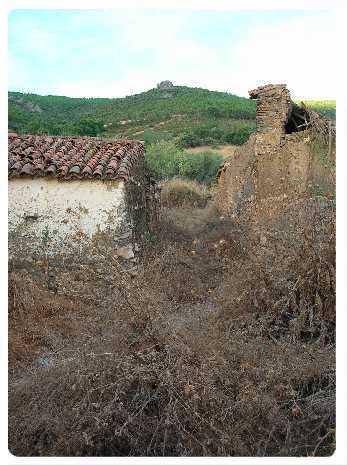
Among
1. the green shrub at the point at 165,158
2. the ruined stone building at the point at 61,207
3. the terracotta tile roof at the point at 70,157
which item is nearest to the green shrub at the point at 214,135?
the green shrub at the point at 165,158

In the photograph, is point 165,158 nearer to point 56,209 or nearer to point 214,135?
point 214,135

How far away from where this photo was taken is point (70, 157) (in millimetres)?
9414

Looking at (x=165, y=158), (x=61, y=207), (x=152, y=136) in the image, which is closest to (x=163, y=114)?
(x=152, y=136)

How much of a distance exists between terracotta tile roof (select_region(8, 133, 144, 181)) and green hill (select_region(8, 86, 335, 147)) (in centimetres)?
1055

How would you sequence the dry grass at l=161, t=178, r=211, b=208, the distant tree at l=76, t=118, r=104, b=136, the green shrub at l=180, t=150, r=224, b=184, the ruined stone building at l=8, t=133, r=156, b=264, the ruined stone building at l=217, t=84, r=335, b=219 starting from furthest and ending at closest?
the green shrub at l=180, t=150, r=224, b=184 → the distant tree at l=76, t=118, r=104, b=136 → the dry grass at l=161, t=178, r=211, b=208 → the ruined stone building at l=217, t=84, r=335, b=219 → the ruined stone building at l=8, t=133, r=156, b=264

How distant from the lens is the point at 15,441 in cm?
400

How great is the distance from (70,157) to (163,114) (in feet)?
59.5

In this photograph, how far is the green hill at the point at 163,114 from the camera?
73.6 feet

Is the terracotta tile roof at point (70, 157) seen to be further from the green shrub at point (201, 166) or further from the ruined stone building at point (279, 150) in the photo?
the green shrub at point (201, 166)

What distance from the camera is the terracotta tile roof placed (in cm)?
881

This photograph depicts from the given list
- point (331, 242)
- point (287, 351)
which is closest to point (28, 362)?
point (287, 351)

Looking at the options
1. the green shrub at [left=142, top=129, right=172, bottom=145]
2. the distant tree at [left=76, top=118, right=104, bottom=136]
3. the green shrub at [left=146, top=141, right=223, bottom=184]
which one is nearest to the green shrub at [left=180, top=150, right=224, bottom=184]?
the green shrub at [left=146, top=141, right=223, bottom=184]

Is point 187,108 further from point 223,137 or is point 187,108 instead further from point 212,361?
point 212,361

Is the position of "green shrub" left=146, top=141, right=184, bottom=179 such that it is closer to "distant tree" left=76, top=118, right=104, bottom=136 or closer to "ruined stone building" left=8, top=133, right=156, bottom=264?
"distant tree" left=76, top=118, right=104, bottom=136
